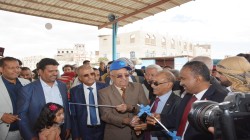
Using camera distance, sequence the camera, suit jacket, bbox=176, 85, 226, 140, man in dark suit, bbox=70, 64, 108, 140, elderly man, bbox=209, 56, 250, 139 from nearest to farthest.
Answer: the camera → elderly man, bbox=209, 56, 250, 139 → suit jacket, bbox=176, 85, 226, 140 → man in dark suit, bbox=70, 64, 108, 140

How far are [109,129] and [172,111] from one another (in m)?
0.86

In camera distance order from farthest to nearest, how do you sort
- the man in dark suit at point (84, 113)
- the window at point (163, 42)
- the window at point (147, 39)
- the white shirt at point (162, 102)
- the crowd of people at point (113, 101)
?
the window at point (163, 42), the window at point (147, 39), the man in dark suit at point (84, 113), the white shirt at point (162, 102), the crowd of people at point (113, 101)

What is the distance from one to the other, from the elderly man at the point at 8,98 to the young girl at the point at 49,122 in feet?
1.61

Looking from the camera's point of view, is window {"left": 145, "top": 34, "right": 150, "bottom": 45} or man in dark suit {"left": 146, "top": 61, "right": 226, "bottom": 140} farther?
window {"left": 145, "top": 34, "right": 150, "bottom": 45}

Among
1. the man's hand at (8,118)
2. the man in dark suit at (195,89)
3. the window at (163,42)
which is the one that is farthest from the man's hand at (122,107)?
the window at (163,42)

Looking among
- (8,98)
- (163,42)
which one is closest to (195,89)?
(8,98)

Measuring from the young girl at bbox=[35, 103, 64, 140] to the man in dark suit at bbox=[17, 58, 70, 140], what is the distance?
0.16m

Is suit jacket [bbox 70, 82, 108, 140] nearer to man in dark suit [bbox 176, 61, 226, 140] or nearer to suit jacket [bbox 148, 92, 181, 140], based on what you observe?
suit jacket [bbox 148, 92, 181, 140]

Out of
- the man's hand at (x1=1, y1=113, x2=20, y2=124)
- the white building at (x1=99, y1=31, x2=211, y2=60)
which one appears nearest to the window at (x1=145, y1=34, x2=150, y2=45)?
the white building at (x1=99, y1=31, x2=211, y2=60)

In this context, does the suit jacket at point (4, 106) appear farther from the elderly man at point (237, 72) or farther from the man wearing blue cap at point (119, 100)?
the elderly man at point (237, 72)

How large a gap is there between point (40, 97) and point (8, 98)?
23.5 inches

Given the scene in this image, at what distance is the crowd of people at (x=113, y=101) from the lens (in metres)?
2.35

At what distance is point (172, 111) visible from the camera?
2.81 meters

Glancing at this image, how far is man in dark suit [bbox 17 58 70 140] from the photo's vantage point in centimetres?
323
